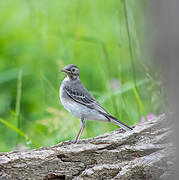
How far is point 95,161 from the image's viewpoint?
150 inches

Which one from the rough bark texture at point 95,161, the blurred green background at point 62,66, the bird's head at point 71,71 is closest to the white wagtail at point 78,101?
the bird's head at point 71,71

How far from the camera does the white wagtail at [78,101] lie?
4.66m

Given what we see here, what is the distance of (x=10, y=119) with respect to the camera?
6.70 meters

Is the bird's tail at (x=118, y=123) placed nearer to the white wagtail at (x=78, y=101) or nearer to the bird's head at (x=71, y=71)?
the white wagtail at (x=78, y=101)

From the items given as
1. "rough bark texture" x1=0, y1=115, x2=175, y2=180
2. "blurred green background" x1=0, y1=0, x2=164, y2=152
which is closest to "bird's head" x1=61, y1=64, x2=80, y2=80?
"blurred green background" x1=0, y1=0, x2=164, y2=152

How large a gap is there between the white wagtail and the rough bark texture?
0.61 m

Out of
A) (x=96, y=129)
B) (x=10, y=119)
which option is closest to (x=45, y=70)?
(x=10, y=119)

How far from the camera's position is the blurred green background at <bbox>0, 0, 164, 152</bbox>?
5.27 metres

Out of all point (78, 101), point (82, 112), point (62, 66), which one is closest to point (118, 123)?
point (82, 112)

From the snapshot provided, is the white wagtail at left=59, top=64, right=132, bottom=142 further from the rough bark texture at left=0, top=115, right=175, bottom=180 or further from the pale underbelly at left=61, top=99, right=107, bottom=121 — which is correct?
the rough bark texture at left=0, top=115, right=175, bottom=180

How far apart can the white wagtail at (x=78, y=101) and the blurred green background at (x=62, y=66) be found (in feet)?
1.10

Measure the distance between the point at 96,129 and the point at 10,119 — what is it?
1566 millimetres

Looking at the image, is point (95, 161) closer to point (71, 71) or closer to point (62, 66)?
point (71, 71)

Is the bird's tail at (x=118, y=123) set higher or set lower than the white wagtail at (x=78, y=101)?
lower
